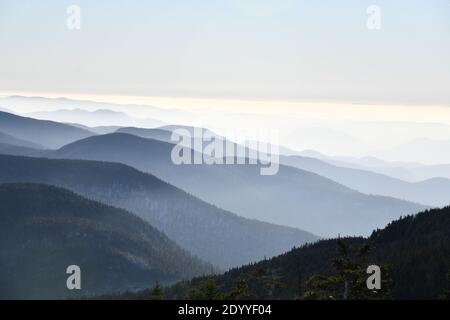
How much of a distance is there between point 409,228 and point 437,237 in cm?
2998

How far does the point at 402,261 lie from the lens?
417ft

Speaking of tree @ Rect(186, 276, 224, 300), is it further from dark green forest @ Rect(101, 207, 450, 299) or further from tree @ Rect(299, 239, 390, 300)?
tree @ Rect(299, 239, 390, 300)

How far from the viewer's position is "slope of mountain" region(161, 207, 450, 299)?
10931 centimetres

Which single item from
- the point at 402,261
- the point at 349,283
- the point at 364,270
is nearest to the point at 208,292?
the point at 349,283

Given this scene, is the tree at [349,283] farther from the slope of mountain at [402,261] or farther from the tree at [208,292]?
the tree at [208,292]

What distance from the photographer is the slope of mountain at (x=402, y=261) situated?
109312mm

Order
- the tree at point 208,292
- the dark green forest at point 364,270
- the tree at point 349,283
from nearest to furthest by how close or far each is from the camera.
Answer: the tree at point 349,283 < the dark green forest at point 364,270 < the tree at point 208,292

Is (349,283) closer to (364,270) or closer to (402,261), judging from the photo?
(364,270)

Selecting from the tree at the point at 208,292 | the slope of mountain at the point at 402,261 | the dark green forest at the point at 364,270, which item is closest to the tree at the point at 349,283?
the dark green forest at the point at 364,270
